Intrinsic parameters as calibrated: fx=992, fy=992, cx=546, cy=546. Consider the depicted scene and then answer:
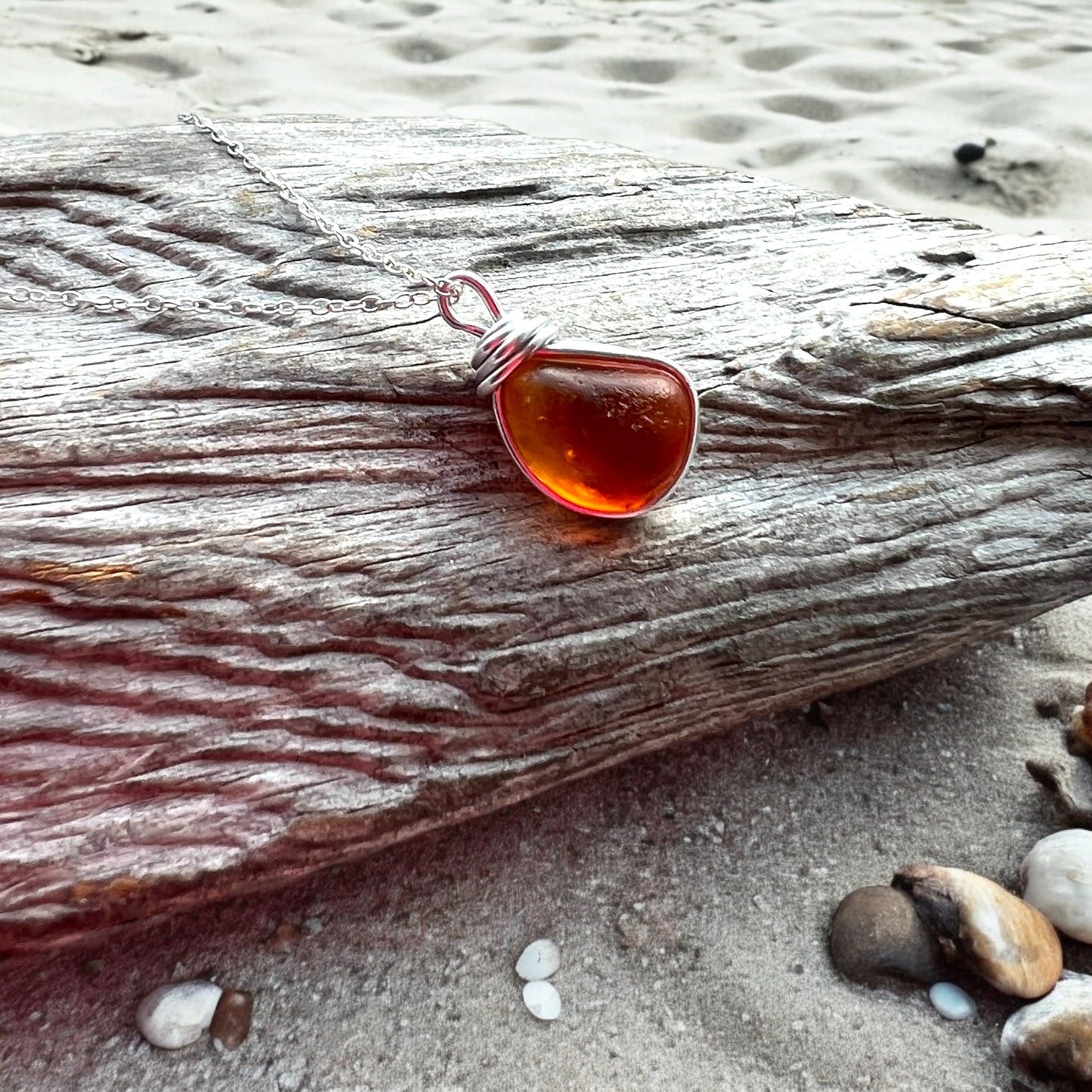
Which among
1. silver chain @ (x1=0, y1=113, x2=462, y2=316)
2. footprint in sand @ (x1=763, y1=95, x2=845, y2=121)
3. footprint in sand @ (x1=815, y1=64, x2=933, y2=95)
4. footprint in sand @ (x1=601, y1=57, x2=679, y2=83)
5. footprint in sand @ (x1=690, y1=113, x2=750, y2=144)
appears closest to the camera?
silver chain @ (x1=0, y1=113, x2=462, y2=316)

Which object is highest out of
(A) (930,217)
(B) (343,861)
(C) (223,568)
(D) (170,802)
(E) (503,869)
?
(A) (930,217)

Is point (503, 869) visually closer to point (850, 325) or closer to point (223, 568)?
point (223, 568)

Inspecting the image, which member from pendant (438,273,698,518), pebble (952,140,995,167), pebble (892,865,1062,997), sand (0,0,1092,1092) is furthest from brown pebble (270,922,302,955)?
pebble (952,140,995,167)

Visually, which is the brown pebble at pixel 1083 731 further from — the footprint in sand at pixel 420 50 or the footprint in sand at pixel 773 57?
the footprint in sand at pixel 420 50

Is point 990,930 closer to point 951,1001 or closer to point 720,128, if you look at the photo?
point 951,1001

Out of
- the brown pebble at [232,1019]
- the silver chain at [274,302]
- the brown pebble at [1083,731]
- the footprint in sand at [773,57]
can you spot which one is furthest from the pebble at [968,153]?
the brown pebble at [232,1019]

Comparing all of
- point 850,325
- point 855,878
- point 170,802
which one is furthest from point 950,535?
point 170,802

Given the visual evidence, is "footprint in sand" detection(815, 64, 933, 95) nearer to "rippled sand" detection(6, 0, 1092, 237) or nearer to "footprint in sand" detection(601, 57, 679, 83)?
"rippled sand" detection(6, 0, 1092, 237)
